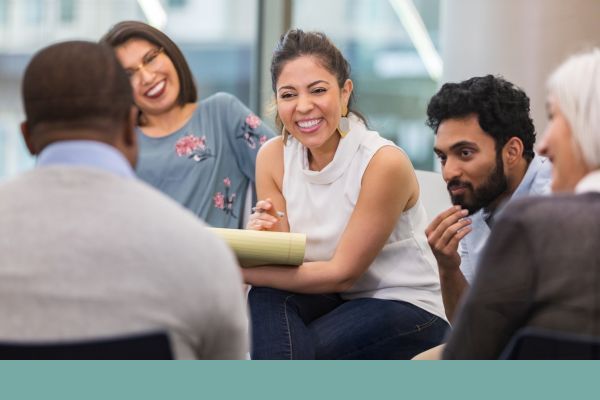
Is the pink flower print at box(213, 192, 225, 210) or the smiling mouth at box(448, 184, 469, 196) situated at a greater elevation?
the smiling mouth at box(448, 184, 469, 196)

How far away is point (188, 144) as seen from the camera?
135 inches

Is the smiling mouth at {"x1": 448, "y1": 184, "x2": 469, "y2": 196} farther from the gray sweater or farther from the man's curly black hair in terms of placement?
the gray sweater

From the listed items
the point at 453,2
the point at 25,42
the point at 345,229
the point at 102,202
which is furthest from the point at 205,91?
the point at 102,202

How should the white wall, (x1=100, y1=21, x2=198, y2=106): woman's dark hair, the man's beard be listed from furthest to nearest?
1. the white wall
2. (x1=100, y1=21, x2=198, y2=106): woman's dark hair
3. the man's beard

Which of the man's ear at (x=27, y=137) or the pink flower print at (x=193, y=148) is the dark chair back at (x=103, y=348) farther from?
the pink flower print at (x=193, y=148)

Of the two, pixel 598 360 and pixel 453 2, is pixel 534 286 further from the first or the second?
pixel 453 2

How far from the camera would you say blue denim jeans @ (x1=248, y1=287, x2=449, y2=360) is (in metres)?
2.71

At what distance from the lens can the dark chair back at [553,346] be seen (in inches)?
55.9

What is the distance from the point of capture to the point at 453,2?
4.92 m

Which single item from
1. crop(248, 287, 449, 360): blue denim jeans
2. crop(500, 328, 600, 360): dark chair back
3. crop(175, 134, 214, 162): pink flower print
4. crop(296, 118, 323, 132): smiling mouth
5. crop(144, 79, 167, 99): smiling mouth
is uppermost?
crop(144, 79, 167, 99): smiling mouth

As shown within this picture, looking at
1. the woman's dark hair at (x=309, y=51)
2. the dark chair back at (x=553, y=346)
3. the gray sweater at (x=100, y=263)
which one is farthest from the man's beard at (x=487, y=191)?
the gray sweater at (x=100, y=263)

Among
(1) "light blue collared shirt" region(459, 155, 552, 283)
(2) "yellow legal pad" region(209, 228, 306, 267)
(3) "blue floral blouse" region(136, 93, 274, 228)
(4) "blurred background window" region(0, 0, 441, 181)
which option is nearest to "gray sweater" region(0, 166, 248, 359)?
(2) "yellow legal pad" region(209, 228, 306, 267)

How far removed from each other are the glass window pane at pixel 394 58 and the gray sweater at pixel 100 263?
4901mm

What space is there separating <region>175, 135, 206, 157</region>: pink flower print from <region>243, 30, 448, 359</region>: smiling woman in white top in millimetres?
316
